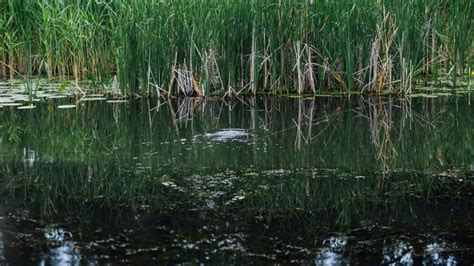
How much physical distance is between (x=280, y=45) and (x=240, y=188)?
136 inches

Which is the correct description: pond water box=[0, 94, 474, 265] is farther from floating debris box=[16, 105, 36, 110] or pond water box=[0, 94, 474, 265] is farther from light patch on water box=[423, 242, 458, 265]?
floating debris box=[16, 105, 36, 110]

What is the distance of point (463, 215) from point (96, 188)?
1749mm

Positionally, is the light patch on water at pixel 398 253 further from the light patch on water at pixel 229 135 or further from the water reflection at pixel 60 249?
the light patch on water at pixel 229 135

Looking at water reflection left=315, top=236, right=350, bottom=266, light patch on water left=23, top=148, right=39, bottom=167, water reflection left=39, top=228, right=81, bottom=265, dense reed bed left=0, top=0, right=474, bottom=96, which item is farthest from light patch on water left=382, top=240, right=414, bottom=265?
dense reed bed left=0, top=0, right=474, bottom=96

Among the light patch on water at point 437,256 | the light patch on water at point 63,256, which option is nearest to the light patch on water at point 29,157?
the light patch on water at point 63,256

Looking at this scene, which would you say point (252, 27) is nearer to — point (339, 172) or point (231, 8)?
point (231, 8)

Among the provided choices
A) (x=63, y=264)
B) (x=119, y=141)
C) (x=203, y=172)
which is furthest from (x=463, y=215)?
(x=119, y=141)

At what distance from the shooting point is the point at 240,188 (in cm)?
338

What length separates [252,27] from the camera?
6645 millimetres

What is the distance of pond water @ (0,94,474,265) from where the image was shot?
2.57 metres

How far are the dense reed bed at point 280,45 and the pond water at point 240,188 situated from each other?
3.08ft

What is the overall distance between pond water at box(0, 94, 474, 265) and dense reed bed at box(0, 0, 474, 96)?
938 mm

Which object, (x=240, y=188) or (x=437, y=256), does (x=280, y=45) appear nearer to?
(x=240, y=188)

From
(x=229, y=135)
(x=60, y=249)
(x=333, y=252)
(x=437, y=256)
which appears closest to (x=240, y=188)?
(x=333, y=252)
